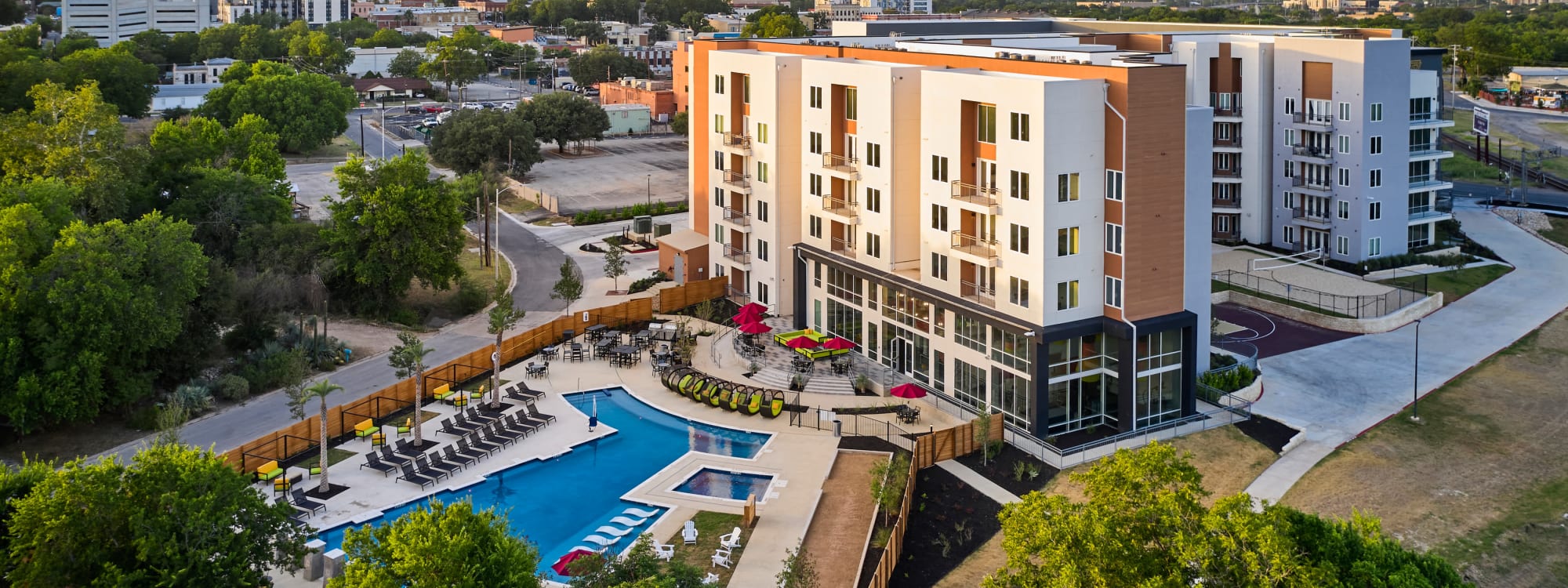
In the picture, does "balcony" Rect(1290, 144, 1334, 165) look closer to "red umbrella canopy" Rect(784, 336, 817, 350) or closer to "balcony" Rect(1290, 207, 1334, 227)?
"balcony" Rect(1290, 207, 1334, 227)

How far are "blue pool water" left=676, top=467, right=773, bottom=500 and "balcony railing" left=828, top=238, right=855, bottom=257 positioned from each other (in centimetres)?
1536

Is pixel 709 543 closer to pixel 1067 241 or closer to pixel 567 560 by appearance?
pixel 567 560

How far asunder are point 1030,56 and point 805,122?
1133 cm

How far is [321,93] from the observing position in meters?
125

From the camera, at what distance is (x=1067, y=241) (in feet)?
151

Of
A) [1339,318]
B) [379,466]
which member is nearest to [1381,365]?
[1339,318]

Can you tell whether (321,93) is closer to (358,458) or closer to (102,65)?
(102,65)

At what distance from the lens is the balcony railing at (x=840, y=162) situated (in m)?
56.2

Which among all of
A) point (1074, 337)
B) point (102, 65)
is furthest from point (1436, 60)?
point (102, 65)

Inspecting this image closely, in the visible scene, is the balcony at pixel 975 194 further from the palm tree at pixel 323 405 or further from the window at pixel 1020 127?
the palm tree at pixel 323 405

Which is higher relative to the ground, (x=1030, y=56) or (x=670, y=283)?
(x=1030, y=56)

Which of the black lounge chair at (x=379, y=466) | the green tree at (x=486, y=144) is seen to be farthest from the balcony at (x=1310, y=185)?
the green tree at (x=486, y=144)

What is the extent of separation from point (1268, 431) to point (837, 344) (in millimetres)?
17314

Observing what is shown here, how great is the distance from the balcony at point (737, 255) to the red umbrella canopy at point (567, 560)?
2925 centimetres
